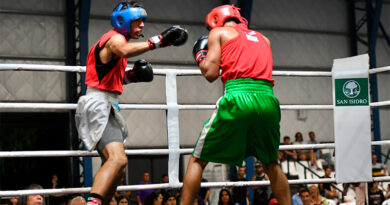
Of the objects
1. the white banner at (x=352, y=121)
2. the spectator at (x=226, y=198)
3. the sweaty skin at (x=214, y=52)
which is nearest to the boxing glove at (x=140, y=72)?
the sweaty skin at (x=214, y=52)

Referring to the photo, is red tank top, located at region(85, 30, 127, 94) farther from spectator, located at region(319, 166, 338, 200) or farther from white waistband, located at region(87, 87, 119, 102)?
spectator, located at region(319, 166, 338, 200)

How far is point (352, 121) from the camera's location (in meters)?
4.57

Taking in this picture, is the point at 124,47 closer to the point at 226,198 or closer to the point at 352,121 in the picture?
the point at 352,121

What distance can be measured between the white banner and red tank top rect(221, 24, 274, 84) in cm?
143

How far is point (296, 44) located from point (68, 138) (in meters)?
5.70

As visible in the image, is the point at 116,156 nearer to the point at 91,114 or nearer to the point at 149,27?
the point at 91,114

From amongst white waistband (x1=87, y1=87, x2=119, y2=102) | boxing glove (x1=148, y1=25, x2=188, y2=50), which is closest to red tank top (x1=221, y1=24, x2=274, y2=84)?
boxing glove (x1=148, y1=25, x2=188, y2=50)

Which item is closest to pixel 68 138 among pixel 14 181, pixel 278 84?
pixel 14 181

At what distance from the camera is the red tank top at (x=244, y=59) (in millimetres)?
3275

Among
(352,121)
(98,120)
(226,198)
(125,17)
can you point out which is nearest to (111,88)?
(98,120)

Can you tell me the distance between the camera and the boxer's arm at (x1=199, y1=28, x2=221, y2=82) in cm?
328

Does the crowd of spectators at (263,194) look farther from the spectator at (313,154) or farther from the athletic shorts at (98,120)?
the athletic shorts at (98,120)

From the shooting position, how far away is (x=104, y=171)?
3.15 meters

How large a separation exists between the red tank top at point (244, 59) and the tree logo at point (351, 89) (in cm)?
145
